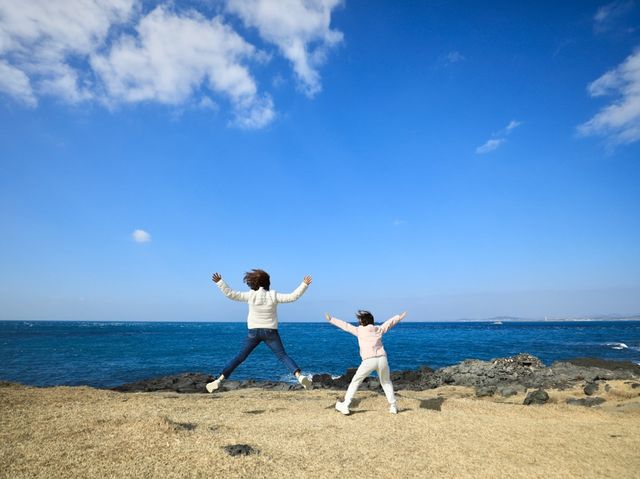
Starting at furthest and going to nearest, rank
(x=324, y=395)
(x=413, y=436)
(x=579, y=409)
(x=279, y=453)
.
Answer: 1. (x=324, y=395)
2. (x=579, y=409)
3. (x=413, y=436)
4. (x=279, y=453)

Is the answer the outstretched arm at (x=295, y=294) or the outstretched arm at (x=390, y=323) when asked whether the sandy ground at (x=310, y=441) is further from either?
the outstretched arm at (x=295, y=294)

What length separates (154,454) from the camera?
16.5 ft

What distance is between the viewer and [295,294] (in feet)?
26.8

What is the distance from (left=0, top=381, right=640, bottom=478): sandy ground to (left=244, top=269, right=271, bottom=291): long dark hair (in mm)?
2664

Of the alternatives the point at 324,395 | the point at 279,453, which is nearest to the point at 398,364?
the point at 324,395

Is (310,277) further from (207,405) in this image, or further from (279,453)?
(207,405)

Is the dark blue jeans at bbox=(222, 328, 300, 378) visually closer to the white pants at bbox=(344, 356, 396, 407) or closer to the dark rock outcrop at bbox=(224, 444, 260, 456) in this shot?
the white pants at bbox=(344, 356, 396, 407)

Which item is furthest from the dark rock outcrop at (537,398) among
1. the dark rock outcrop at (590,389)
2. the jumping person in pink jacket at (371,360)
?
the jumping person in pink jacket at (371,360)

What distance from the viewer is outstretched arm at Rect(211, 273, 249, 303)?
8.03m

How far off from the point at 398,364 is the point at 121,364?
24.3 meters

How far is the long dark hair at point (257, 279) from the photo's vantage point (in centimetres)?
842

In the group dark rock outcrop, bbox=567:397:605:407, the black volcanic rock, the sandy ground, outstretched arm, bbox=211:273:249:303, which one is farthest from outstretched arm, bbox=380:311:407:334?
the black volcanic rock

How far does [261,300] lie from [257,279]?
1.55ft

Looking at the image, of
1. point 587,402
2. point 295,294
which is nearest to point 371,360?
point 295,294
